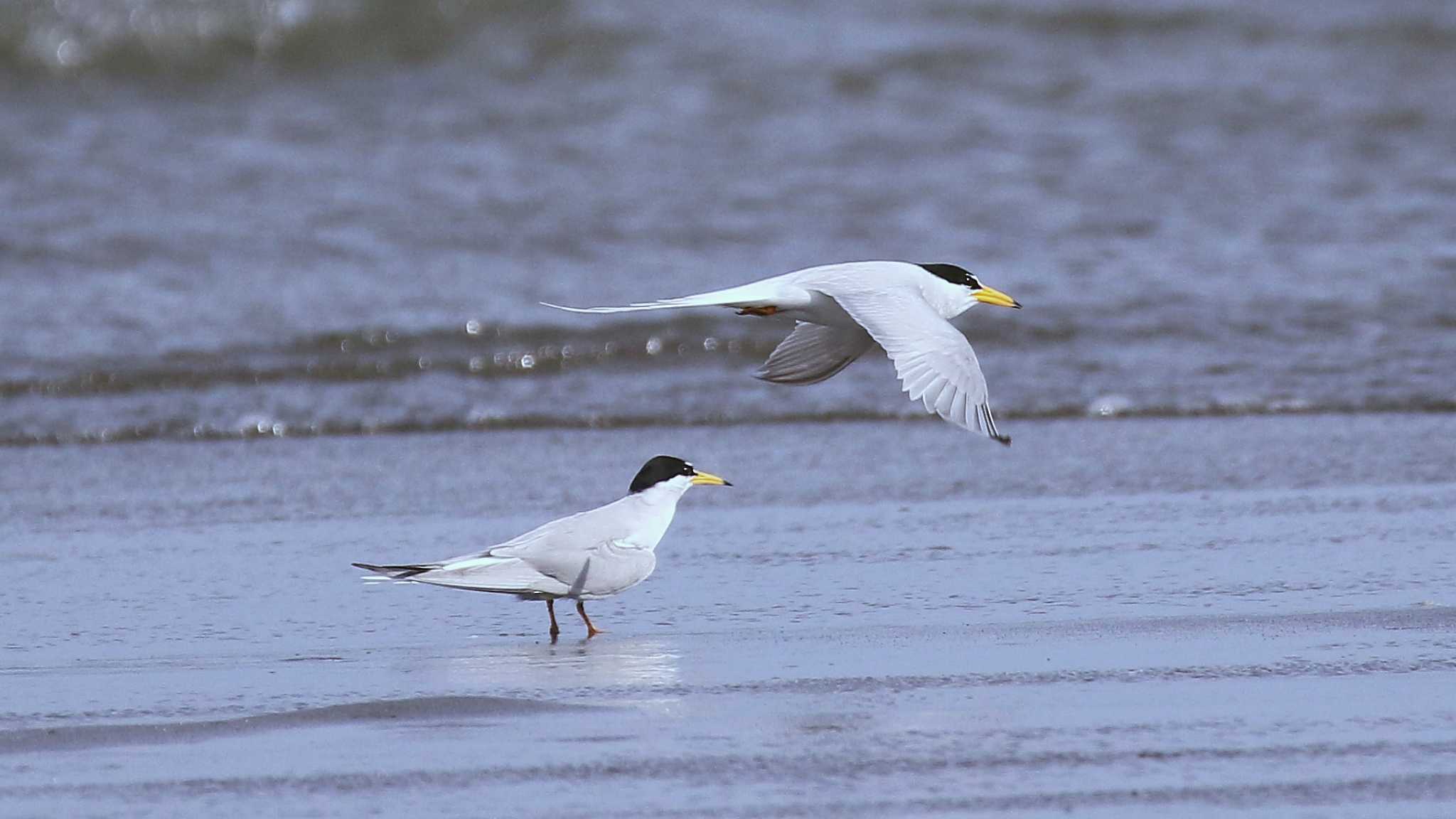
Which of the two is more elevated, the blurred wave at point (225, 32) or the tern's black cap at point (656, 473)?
the blurred wave at point (225, 32)

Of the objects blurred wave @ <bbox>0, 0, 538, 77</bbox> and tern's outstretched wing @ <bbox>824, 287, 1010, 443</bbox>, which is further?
blurred wave @ <bbox>0, 0, 538, 77</bbox>

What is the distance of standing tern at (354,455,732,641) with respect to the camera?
5418 mm

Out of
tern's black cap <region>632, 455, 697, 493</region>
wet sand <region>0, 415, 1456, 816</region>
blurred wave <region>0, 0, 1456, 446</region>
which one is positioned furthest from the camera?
blurred wave <region>0, 0, 1456, 446</region>

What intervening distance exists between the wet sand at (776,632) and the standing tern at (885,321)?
604 mm

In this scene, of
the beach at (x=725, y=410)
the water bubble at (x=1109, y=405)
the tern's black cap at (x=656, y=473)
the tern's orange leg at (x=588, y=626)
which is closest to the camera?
the beach at (x=725, y=410)

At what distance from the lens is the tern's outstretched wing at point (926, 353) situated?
5.26 metres

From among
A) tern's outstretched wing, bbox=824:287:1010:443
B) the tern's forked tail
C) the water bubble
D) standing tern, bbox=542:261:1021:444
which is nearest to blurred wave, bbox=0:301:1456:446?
the water bubble

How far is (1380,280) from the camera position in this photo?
1074 cm

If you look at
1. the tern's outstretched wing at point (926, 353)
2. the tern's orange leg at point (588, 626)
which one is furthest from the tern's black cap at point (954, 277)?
the tern's orange leg at point (588, 626)

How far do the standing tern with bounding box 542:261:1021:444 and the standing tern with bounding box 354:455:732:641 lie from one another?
1.99 ft

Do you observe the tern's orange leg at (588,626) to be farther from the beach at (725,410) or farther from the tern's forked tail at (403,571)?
the tern's forked tail at (403,571)

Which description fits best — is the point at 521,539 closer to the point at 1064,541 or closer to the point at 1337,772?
the point at 1064,541

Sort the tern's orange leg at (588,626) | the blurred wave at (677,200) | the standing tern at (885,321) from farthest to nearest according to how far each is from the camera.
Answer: the blurred wave at (677,200) → the tern's orange leg at (588,626) → the standing tern at (885,321)

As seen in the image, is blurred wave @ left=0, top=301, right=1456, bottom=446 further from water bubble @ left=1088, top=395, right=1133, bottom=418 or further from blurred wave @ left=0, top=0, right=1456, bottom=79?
blurred wave @ left=0, top=0, right=1456, bottom=79
